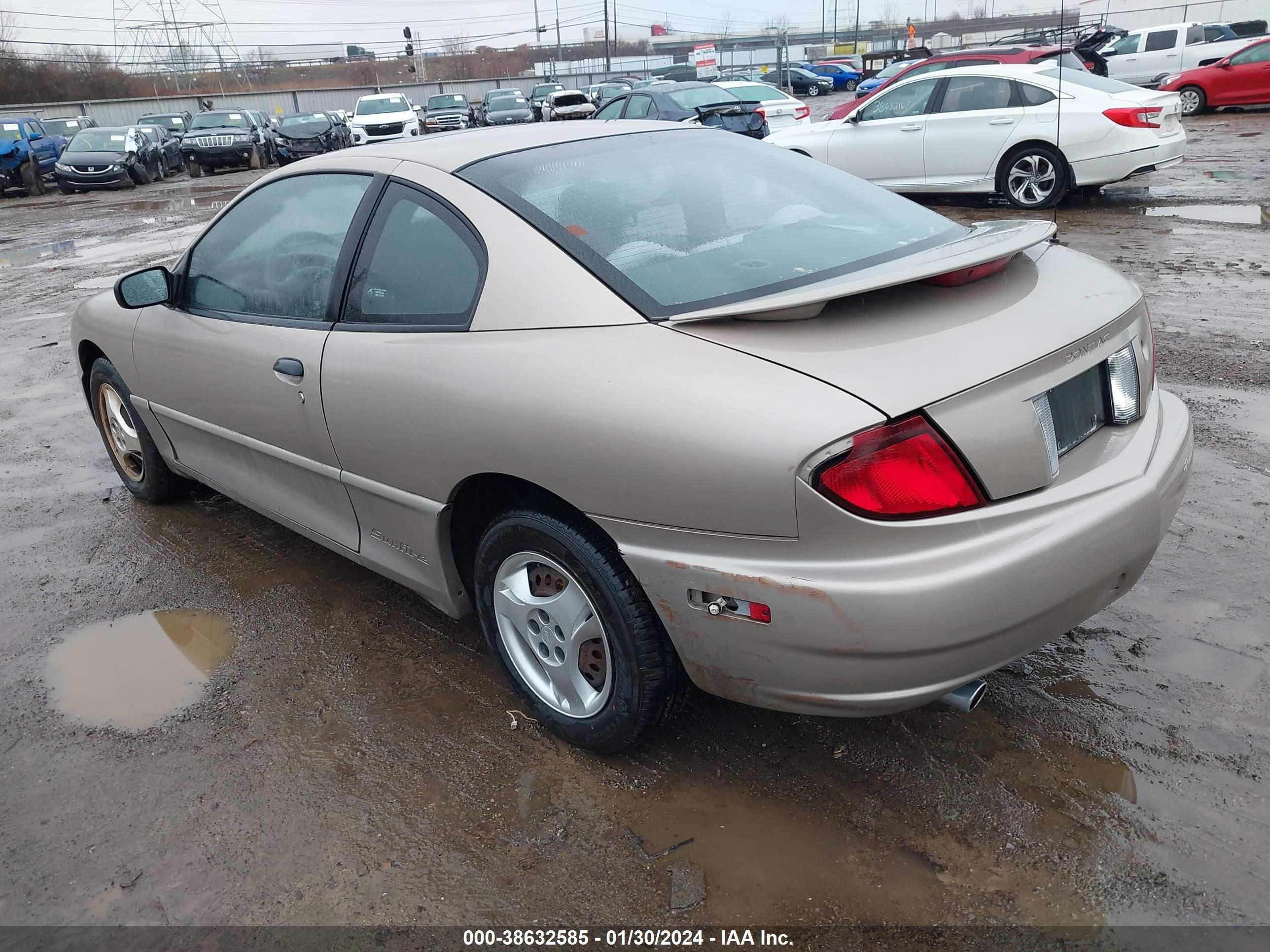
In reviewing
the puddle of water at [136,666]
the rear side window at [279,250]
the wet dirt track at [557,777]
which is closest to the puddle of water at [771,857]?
the wet dirt track at [557,777]

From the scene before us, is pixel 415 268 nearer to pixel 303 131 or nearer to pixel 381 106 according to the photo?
pixel 303 131

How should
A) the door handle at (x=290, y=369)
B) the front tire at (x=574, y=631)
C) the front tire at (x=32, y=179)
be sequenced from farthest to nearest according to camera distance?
the front tire at (x=32, y=179) → the door handle at (x=290, y=369) → the front tire at (x=574, y=631)

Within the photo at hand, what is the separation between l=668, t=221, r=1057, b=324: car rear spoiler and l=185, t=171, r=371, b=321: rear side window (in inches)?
55.3

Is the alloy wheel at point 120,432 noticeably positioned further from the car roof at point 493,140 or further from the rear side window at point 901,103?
the rear side window at point 901,103

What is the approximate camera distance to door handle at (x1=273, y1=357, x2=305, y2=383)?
121 inches

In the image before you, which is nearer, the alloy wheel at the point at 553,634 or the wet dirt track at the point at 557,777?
the wet dirt track at the point at 557,777

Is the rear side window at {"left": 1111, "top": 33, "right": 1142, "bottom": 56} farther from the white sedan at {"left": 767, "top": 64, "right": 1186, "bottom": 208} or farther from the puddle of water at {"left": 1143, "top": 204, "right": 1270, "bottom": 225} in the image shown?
the puddle of water at {"left": 1143, "top": 204, "right": 1270, "bottom": 225}

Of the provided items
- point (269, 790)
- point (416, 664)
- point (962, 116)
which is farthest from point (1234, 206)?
point (269, 790)

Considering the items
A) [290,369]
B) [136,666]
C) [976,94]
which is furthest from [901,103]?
[136,666]

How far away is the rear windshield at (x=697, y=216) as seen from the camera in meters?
2.50

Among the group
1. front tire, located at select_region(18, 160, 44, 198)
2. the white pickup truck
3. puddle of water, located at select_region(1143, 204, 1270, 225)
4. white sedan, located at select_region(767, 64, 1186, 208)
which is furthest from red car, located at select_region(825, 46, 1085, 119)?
front tire, located at select_region(18, 160, 44, 198)

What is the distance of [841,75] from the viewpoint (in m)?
48.4

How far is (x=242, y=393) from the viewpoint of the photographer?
11.1ft

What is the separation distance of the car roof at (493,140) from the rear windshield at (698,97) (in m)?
12.7
